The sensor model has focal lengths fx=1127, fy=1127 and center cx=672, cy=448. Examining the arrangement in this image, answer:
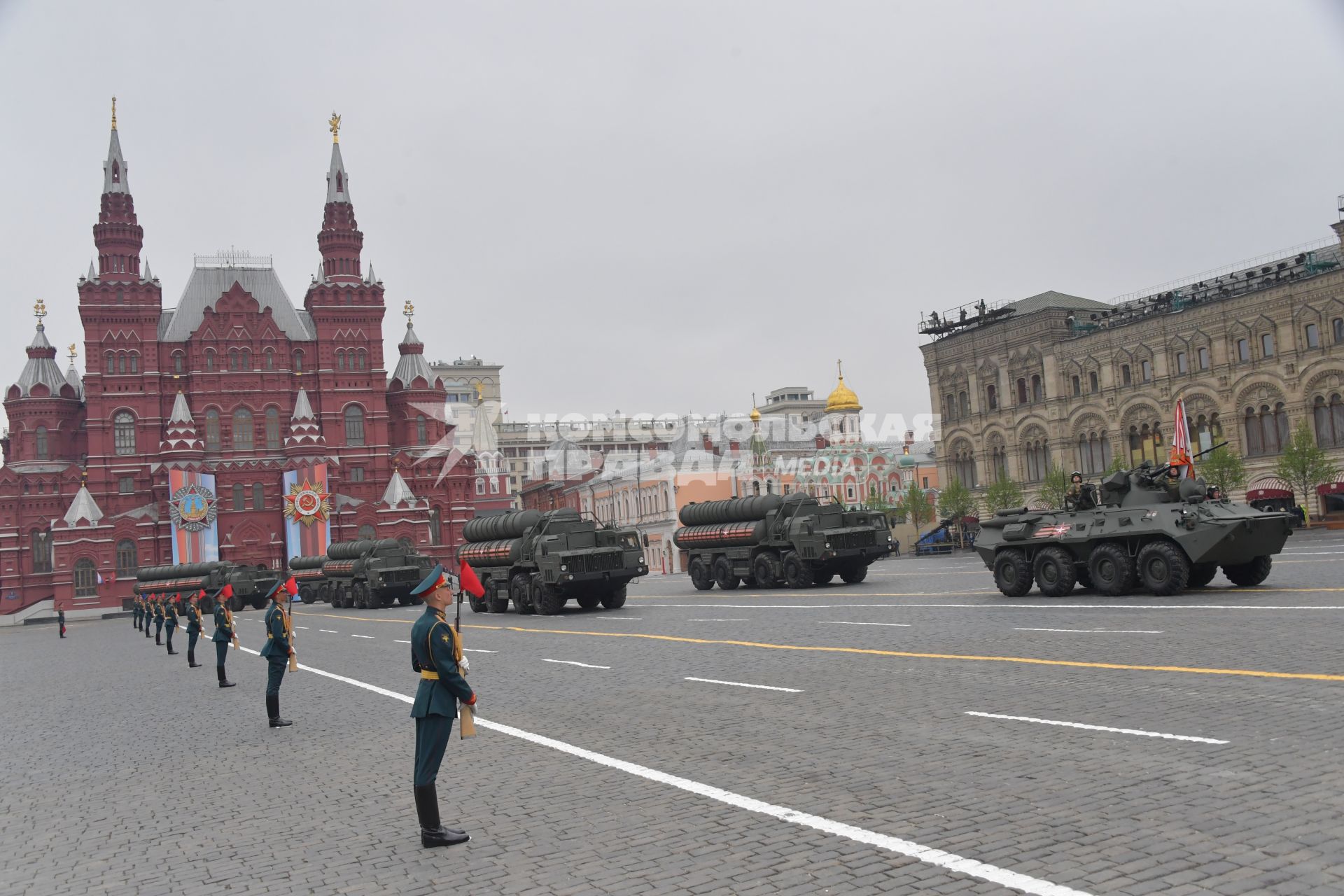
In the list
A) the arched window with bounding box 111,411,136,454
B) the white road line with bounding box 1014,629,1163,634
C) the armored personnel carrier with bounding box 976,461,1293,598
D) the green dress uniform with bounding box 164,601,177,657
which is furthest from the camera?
the arched window with bounding box 111,411,136,454

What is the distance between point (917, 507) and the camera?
7300 cm

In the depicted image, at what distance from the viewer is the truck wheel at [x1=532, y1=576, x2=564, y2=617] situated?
1171 inches

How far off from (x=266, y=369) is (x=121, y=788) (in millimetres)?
72736

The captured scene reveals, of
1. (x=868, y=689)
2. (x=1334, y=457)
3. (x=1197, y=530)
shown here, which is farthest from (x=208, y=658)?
(x=1334, y=457)

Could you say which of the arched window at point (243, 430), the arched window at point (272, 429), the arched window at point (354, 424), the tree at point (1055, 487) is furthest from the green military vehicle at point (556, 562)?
the arched window at point (354, 424)

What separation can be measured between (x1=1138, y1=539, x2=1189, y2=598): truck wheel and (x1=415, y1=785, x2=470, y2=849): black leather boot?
16.1 m

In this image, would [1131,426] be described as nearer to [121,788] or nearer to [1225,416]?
[1225,416]

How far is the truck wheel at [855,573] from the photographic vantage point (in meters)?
32.2

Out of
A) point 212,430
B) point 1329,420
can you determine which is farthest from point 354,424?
point 1329,420

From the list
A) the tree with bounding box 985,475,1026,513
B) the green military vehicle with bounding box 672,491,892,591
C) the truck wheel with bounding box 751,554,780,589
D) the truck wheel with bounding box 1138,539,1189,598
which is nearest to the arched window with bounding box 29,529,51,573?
the green military vehicle with bounding box 672,491,892,591

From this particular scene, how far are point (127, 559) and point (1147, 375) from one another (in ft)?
204

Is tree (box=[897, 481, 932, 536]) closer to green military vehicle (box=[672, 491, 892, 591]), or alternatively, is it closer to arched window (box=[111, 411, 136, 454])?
green military vehicle (box=[672, 491, 892, 591])

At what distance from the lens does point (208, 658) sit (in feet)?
82.8

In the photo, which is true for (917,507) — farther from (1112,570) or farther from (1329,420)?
(1112,570)
